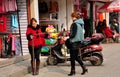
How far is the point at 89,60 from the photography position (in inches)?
473

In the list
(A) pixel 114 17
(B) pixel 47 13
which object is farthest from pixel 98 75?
(A) pixel 114 17

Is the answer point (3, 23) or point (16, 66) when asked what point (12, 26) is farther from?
point (16, 66)

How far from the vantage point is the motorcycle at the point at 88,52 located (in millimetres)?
12008

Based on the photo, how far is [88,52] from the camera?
474 inches

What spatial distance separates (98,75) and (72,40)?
51.6 inches

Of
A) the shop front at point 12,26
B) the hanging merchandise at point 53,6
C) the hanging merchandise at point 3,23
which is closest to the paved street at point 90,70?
the shop front at point 12,26

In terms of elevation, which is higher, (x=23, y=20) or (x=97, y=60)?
(x=23, y=20)

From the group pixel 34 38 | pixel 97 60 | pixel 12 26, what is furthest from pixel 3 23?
pixel 97 60

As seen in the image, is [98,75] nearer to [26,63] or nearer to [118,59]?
[26,63]

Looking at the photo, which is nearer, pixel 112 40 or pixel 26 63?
pixel 26 63

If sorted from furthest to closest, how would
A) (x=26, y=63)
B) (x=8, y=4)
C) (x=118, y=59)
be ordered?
(x=118, y=59), (x=8, y=4), (x=26, y=63)

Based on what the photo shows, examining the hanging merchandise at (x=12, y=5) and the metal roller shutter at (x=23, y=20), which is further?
the metal roller shutter at (x=23, y=20)

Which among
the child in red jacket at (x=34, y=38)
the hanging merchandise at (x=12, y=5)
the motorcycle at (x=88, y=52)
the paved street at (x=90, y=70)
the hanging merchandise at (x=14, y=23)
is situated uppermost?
the hanging merchandise at (x=12, y=5)

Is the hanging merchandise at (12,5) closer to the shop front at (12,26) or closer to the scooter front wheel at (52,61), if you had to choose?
the shop front at (12,26)
